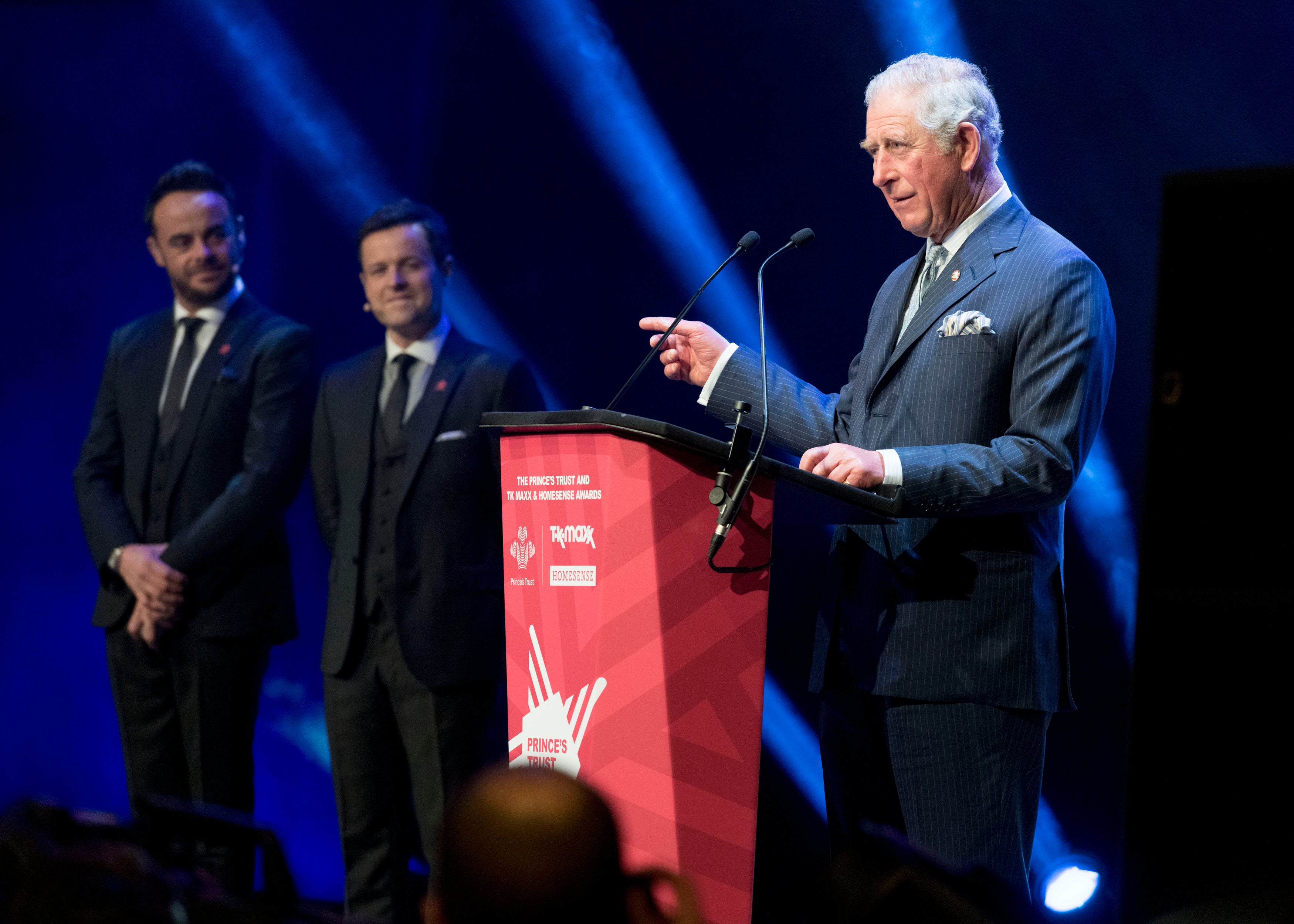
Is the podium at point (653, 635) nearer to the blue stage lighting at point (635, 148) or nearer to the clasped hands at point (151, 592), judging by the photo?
the blue stage lighting at point (635, 148)

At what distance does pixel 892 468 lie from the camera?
189 centimetres

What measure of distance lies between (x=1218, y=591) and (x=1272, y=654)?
133 mm

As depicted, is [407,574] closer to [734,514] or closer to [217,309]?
[217,309]

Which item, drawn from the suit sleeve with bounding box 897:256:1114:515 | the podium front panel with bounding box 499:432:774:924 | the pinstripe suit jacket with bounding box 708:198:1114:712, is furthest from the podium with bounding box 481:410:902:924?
the pinstripe suit jacket with bounding box 708:198:1114:712

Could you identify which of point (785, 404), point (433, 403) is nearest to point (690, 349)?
point (785, 404)

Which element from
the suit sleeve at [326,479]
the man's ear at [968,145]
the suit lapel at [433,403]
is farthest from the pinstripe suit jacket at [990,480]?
the suit sleeve at [326,479]

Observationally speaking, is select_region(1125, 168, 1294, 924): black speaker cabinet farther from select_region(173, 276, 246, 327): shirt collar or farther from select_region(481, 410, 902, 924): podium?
select_region(173, 276, 246, 327): shirt collar

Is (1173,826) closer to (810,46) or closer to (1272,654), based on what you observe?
(1272,654)

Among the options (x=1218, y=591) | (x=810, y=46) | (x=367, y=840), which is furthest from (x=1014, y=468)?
(x=367, y=840)

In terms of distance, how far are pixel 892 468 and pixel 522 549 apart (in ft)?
2.03

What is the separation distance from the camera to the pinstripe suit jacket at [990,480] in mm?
2029

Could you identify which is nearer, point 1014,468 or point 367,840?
point 1014,468

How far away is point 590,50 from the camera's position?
375 centimetres

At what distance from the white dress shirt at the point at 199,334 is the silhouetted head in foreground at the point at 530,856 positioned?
315 cm
